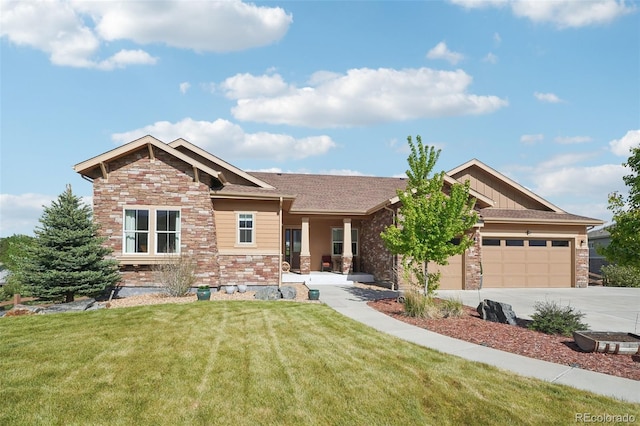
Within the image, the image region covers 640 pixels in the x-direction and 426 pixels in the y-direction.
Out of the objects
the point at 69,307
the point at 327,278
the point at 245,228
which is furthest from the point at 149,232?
the point at 327,278

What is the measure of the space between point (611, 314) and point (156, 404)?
1359 centimetres

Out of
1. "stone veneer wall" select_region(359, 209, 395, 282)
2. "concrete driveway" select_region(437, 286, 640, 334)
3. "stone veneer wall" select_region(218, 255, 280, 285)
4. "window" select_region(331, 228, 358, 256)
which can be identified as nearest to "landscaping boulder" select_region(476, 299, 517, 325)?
"concrete driveway" select_region(437, 286, 640, 334)

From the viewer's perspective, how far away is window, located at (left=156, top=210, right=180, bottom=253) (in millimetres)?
16312

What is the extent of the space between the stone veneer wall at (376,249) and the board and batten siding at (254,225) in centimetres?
488

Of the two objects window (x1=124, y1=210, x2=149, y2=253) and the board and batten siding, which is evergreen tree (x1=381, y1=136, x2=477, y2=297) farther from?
window (x1=124, y1=210, x2=149, y2=253)

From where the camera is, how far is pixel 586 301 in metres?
16.2

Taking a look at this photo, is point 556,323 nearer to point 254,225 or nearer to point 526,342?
point 526,342

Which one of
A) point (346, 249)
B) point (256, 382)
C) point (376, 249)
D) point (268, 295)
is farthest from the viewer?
point (346, 249)

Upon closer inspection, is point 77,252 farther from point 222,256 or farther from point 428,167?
point 428,167

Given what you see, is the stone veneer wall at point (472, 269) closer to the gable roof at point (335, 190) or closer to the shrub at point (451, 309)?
the gable roof at point (335, 190)

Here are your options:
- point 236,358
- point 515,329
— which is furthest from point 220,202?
point 515,329

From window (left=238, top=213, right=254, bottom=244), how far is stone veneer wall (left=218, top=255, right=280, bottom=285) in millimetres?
716

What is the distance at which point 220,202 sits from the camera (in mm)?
17625

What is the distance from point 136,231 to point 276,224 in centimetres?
549
